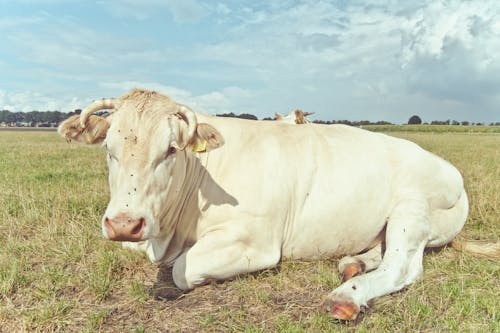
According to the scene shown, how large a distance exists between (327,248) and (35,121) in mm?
170906

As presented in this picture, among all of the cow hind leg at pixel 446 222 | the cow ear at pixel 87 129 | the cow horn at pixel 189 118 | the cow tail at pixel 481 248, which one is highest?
the cow horn at pixel 189 118

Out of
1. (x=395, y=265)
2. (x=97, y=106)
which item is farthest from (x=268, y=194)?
(x=97, y=106)

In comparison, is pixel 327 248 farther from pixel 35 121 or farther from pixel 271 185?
pixel 35 121

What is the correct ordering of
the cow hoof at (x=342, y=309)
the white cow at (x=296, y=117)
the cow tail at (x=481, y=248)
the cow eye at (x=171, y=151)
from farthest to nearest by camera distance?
the white cow at (x=296, y=117), the cow tail at (x=481, y=248), the cow eye at (x=171, y=151), the cow hoof at (x=342, y=309)

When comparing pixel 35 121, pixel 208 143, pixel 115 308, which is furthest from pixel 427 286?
pixel 35 121

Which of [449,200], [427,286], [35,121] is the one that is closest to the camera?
[427,286]

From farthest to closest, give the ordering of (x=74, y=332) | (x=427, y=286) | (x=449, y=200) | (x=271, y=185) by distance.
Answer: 1. (x=449, y=200)
2. (x=271, y=185)
3. (x=427, y=286)
4. (x=74, y=332)

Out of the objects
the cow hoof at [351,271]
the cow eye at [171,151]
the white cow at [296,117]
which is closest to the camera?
the cow eye at [171,151]

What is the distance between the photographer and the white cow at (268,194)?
3934 millimetres

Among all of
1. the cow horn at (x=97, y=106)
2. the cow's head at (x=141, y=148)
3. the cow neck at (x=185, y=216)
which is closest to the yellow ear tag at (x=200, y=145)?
the cow's head at (x=141, y=148)

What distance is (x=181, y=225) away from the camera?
16.0 ft

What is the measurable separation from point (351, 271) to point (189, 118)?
2.35 meters

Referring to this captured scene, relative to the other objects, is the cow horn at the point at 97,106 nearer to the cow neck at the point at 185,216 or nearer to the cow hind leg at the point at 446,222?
the cow neck at the point at 185,216

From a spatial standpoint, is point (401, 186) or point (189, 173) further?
point (401, 186)
